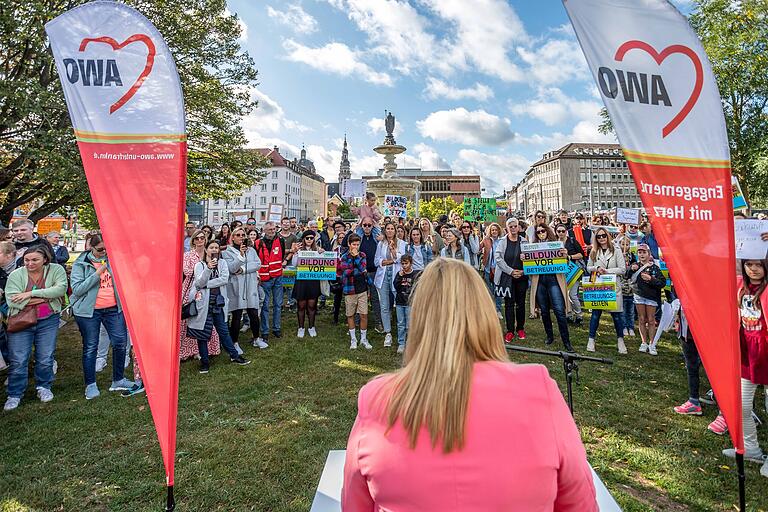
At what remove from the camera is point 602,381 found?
5.86 m

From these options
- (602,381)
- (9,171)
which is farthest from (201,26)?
(602,381)

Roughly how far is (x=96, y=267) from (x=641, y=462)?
715 cm

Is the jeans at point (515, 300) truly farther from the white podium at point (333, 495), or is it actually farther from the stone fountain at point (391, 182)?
the stone fountain at point (391, 182)

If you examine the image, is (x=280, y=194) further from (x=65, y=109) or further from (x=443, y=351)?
(x=443, y=351)

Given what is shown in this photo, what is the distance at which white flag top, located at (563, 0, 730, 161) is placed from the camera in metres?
2.84

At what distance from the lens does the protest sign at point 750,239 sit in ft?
17.6

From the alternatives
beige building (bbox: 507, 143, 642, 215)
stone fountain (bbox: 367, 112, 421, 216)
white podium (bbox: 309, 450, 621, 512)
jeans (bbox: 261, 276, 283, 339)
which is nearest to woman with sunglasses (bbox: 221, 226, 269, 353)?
jeans (bbox: 261, 276, 283, 339)

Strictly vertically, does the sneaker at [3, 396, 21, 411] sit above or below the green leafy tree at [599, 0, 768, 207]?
below

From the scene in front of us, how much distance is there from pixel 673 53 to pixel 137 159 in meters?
3.84

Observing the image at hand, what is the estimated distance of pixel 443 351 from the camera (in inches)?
52.9

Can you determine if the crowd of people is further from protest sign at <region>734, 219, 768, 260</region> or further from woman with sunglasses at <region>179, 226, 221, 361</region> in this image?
protest sign at <region>734, 219, 768, 260</region>


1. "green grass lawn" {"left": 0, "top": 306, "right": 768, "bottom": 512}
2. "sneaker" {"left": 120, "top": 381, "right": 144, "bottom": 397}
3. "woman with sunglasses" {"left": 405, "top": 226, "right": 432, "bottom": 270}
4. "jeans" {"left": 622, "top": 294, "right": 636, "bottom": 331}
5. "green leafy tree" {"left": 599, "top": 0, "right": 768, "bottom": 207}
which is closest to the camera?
"green grass lawn" {"left": 0, "top": 306, "right": 768, "bottom": 512}

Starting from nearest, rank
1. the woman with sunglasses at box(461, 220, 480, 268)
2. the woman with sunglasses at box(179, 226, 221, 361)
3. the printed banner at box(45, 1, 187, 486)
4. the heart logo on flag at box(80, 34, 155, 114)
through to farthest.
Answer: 1. the printed banner at box(45, 1, 187, 486)
2. the heart logo on flag at box(80, 34, 155, 114)
3. the woman with sunglasses at box(179, 226, 221, 361)
4. the woman with sunglasses at box(461, 220, 480, 268)

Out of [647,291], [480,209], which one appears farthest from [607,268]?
[480,209]
